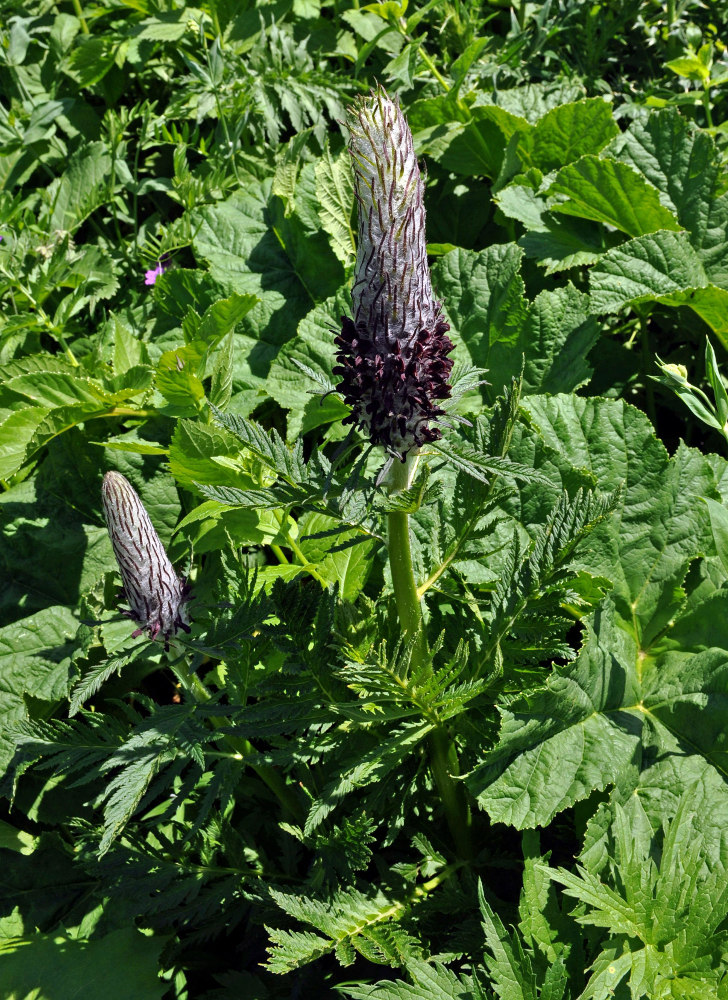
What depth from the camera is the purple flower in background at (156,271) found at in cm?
342

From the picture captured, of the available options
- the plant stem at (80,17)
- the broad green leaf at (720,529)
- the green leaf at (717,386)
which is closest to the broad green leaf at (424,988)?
the broad green leaf at (720,529)

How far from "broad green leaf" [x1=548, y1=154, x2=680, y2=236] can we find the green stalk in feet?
5.23

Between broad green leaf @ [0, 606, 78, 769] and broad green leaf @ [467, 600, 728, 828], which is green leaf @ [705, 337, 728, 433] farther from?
broad green leaf @ [0, 606, 78, 769]

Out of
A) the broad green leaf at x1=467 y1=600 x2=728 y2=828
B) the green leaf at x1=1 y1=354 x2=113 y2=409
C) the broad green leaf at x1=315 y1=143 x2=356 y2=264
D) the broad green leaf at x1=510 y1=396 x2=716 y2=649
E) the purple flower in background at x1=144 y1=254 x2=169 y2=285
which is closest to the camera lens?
the broad green leaf at x1=467 y1=600 x2=728 y2=828

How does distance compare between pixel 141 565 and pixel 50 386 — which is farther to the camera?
pixel 50 386

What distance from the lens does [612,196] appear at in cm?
285

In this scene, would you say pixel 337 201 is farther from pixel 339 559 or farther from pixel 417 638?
pixel 417 638

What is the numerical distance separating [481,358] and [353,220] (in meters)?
0.87

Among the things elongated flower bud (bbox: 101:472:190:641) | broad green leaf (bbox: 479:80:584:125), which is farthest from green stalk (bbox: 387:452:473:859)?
broad green leaf (bbox: 479:80:584:125)

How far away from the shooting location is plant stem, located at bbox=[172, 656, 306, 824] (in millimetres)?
1966

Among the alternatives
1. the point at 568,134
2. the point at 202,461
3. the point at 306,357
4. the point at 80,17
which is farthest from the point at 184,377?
the point at 80,17

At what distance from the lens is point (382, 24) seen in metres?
3.80

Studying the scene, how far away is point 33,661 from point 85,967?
77 centimetres

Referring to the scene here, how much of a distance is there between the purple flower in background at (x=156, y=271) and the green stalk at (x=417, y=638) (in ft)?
6.66
